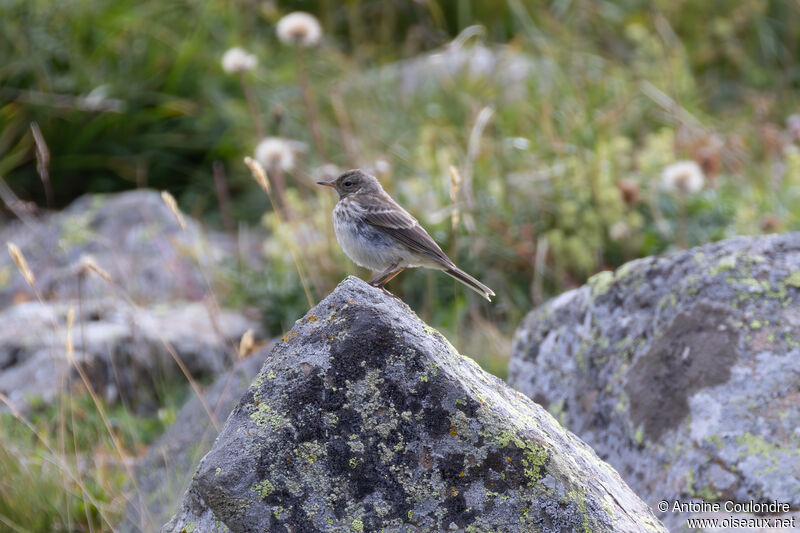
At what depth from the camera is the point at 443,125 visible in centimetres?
985

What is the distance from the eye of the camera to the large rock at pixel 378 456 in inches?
100

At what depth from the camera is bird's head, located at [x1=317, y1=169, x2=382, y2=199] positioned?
5.32 meters

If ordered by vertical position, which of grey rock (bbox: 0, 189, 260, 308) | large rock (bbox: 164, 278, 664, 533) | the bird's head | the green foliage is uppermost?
large rock (bbox: 164, 278, 664, 533)

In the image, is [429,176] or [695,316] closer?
[695,316]

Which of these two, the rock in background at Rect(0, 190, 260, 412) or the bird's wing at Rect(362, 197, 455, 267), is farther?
the rock in background at Rect(0, 190, 260, 412)

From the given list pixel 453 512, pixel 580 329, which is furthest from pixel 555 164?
pixel 453 512

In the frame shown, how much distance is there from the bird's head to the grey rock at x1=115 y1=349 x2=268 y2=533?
105cm

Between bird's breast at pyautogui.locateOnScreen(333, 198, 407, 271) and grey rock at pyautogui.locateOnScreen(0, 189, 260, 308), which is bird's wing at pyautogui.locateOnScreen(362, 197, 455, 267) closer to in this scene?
bird's breast at pyautogui.locateOnScreen(333, 198, 407, 271)

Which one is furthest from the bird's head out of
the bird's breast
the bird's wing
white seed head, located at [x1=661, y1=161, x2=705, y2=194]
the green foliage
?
white seed head, located at [x1=661, y1=161, x2=705, y2=194]

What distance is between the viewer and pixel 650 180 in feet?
24.6

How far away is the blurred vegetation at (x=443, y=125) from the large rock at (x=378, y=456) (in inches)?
91.4

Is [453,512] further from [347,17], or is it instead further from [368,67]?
[347,17]

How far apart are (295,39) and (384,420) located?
15.6ft

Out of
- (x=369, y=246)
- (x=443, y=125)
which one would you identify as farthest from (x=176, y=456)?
(x=443, y=125)
